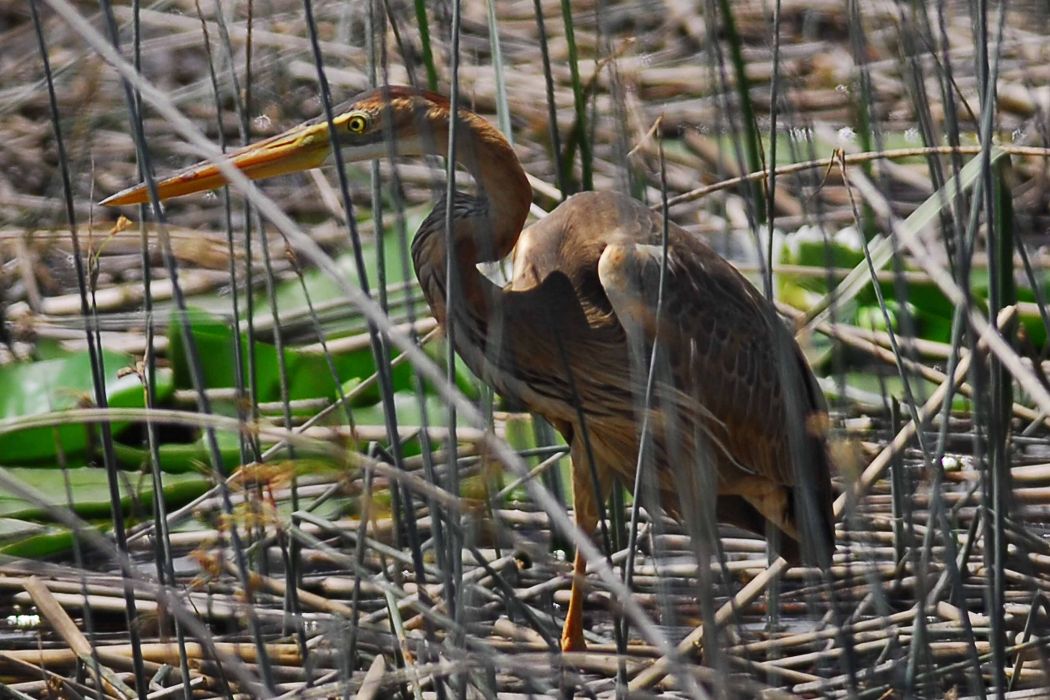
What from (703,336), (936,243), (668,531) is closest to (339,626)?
(703,336)

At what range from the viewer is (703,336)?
9.34ft

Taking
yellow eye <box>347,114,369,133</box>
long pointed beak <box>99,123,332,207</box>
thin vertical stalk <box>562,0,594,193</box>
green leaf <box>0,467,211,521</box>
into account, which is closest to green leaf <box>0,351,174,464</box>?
green leaf <box>0,467,211,521</box>

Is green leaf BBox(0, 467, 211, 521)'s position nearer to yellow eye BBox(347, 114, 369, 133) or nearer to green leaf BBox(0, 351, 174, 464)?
green leaf BBox(0, 351, 174, 464)

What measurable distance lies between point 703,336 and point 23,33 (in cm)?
264

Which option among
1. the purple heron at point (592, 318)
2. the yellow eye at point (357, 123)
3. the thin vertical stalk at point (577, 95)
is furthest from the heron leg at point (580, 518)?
the yellow eye at point (357, 123)

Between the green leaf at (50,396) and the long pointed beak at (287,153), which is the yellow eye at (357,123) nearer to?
the long pointed beak at (287,153)

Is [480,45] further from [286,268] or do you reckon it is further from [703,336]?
[703,336]

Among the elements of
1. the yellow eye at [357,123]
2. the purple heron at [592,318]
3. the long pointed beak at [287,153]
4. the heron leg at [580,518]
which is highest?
the yellow eye at [357,123]

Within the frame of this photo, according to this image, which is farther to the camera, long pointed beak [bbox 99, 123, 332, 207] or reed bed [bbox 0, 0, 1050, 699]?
long pointed beak [bbox 99, 123, 332, 207]

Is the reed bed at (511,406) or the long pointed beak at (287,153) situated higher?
the long pointed beak at (287,153)

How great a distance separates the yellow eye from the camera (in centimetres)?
250

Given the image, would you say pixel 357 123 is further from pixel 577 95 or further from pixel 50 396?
pixel 50 396

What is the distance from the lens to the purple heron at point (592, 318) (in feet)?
8.21

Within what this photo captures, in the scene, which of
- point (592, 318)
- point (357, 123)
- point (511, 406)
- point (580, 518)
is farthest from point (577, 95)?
point (511, 406)
